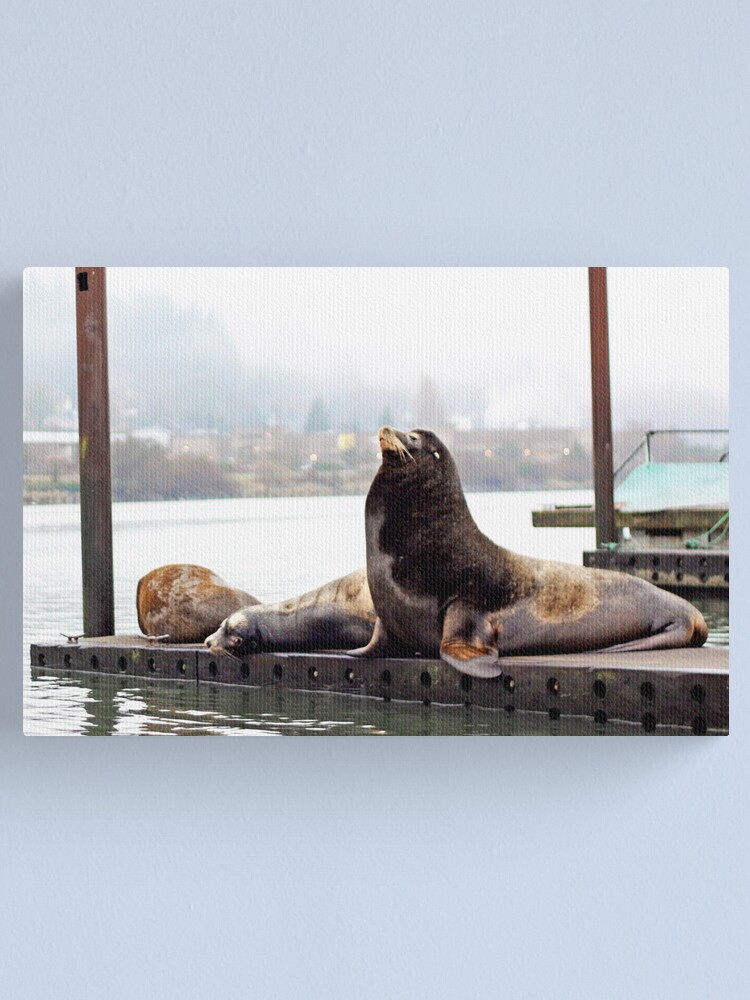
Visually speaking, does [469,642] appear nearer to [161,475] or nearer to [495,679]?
[495,679]

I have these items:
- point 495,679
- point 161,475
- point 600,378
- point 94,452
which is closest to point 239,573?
point 161,475

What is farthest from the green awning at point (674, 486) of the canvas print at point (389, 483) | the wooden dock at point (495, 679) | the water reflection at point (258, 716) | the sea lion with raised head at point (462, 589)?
the water reflection at point (258, 716)

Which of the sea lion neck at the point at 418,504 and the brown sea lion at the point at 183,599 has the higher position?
the sea lion neck at the point at 418,504

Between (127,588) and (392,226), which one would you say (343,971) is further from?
(392,226)

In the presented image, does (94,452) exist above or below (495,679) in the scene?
above

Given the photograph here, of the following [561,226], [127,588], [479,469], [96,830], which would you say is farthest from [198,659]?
[561,226]

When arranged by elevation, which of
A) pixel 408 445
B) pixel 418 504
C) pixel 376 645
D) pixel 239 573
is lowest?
pixel 376 645

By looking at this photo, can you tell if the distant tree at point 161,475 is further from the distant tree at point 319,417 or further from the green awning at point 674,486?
the green awning at point 674,486

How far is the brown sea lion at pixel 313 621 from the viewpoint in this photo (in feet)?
7.68

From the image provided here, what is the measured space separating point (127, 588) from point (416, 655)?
0.53 metres

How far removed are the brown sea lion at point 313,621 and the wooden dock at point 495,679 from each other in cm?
2

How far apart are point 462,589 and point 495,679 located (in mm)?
169

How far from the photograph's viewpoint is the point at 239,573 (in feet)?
7.63

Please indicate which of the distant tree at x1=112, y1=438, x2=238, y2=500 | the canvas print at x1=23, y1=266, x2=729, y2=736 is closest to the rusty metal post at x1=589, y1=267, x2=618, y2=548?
the canvas print at x1=23, y1=266, x2=729, y2=736
